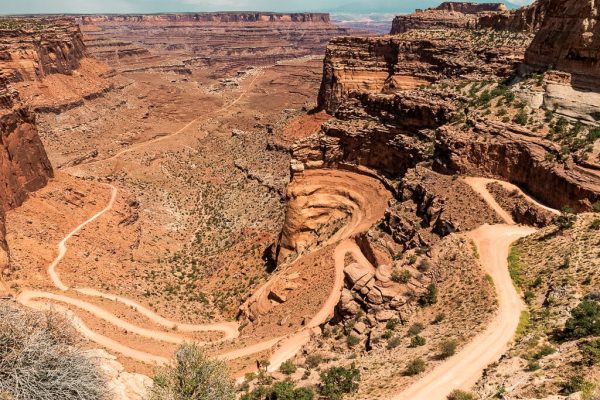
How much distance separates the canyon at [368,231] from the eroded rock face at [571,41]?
0.58 feet

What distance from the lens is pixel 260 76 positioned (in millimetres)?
176750

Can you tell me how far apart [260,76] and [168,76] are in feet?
110

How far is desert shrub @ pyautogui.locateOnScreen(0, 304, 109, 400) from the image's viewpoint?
656 inches

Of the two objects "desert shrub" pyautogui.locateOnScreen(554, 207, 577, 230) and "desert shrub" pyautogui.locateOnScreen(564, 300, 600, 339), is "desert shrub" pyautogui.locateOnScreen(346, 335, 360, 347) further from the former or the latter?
"desert shrub" pyautogui.locateOnScreen(554, 207, 577, 230)

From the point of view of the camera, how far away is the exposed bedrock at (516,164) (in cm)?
2966

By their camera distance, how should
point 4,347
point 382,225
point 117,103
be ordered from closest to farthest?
1. point 4,347
2. point 382,225
3. point 117,103

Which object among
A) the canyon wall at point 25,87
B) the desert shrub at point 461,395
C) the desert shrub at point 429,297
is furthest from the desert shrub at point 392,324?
the canyon wall at point 25,87

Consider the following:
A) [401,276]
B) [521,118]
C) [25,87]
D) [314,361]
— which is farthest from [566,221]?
[25,87]

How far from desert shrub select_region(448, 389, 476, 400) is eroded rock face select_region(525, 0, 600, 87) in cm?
2898

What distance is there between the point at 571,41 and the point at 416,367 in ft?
104

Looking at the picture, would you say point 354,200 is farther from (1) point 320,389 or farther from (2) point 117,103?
(2) point 117,103

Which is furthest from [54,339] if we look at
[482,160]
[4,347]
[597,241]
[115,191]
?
[115,191]

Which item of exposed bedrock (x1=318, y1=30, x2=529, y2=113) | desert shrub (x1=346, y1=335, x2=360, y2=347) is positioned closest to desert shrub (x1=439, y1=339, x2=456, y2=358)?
desert shrub (x1=346, y1=335, x2=360, y2=347)

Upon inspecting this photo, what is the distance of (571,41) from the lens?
37344mm
